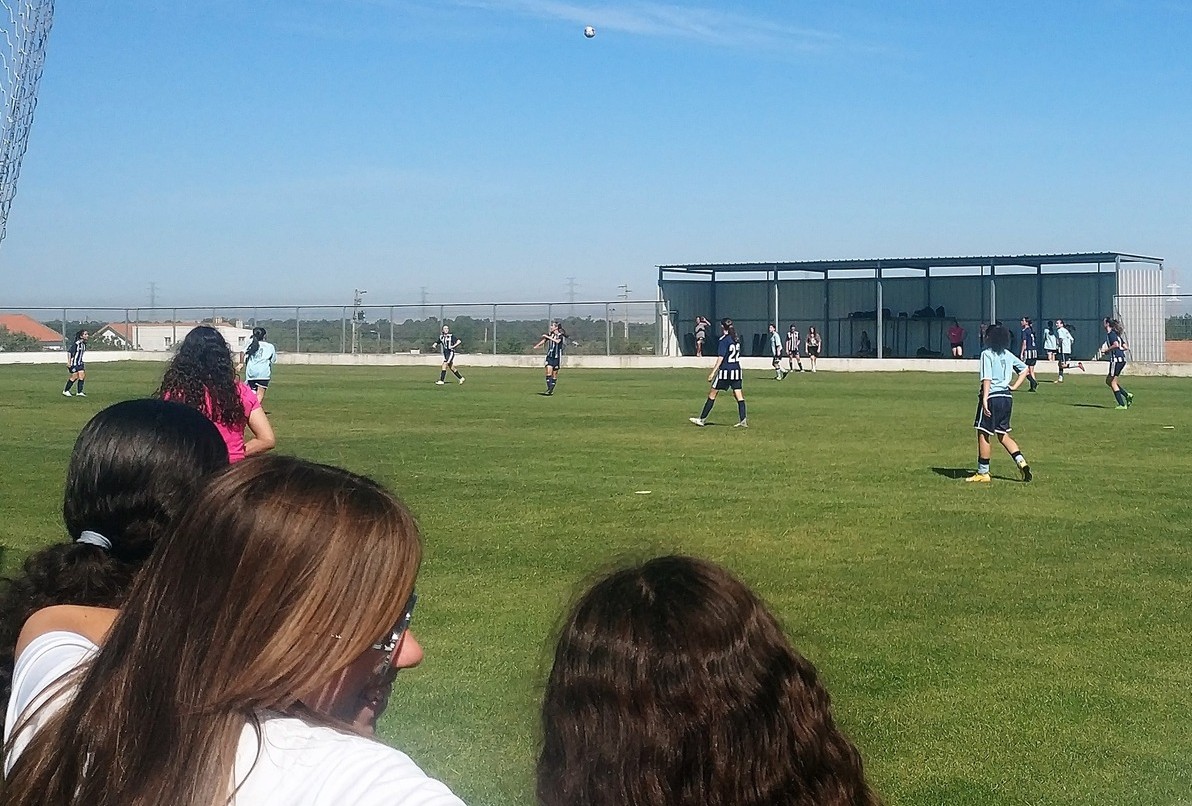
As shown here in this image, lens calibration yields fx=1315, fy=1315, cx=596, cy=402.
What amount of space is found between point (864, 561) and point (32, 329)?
7295 centimetres

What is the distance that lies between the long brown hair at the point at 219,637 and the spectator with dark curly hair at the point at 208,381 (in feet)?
17.9

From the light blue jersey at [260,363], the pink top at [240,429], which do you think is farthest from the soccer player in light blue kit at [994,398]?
the light blue jersey at [260,363]

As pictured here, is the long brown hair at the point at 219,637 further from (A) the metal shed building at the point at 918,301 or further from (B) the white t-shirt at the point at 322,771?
(A) the metal shed building at the point at 918,301

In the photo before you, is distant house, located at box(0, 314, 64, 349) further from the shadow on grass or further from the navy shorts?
the navy shorts

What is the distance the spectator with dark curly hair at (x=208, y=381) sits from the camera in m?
7.15

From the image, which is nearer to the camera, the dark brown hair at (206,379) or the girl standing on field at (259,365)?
the dark brown hair at (206,379)

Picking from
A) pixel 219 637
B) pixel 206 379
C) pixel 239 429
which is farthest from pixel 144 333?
pixel 219 637

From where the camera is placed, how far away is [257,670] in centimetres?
170

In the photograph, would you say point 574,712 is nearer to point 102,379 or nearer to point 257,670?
point 257,670

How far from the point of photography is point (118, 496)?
9.87 feet

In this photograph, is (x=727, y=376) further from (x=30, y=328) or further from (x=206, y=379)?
(x=30, y=328)

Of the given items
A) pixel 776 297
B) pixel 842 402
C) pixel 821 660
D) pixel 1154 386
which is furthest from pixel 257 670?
pixel 776 297

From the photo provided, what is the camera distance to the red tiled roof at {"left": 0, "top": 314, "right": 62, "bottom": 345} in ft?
227

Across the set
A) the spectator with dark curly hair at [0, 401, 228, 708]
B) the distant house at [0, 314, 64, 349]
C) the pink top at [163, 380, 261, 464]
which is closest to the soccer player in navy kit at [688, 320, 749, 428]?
the pink top at [163, 380, 261, 464]
